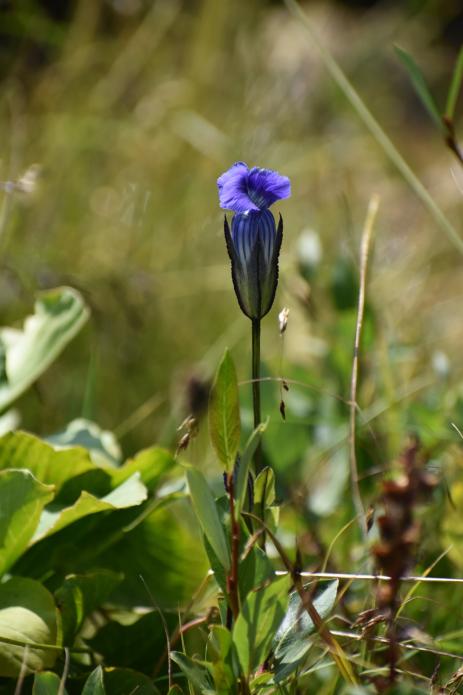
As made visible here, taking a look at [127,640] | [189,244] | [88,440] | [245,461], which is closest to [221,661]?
[245,461]

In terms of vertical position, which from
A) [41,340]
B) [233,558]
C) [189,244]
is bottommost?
[233,558]

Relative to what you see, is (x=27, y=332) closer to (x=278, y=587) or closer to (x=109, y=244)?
(x=278, y=587)

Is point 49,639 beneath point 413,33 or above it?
beneath

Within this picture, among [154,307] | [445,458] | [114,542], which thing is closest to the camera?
[114,542]

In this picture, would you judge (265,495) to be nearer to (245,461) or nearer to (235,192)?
(245,461)

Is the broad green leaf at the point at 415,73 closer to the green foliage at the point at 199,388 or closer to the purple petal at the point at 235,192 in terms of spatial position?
the green foliage at the point at 199,388

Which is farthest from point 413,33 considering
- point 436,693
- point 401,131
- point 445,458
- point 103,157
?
point 436,693

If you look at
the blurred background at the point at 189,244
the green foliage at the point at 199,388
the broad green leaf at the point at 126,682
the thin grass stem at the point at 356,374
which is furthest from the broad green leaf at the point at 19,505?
the blurred background at the point at 189,244
